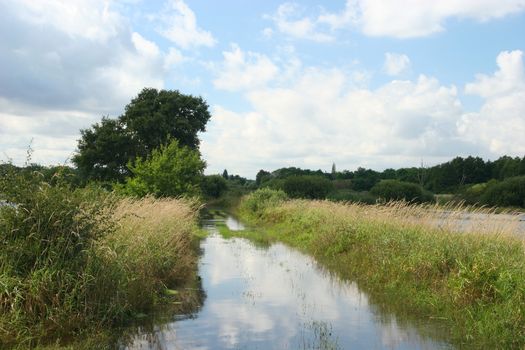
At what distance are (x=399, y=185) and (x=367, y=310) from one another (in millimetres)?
36120

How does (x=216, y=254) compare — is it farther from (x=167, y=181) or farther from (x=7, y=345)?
(x=7, y=345)

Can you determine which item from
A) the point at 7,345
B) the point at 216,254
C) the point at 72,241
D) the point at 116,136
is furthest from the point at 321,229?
the point at 116,136

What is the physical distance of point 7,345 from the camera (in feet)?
24.6

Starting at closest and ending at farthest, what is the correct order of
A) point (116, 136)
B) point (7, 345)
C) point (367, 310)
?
point (7, 345) → point (367, 310) → point (116, 136)

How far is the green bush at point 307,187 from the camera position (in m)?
55.0

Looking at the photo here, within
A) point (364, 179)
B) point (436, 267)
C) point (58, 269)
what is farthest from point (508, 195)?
point (364, 179)

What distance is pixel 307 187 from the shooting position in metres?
56.0

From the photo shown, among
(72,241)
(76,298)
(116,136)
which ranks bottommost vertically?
(76,298)

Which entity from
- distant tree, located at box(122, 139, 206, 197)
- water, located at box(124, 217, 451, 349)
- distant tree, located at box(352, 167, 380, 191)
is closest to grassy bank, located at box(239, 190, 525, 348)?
water, located at box(124, 217, 451, 349)

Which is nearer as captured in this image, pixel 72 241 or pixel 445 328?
pixel 72 241

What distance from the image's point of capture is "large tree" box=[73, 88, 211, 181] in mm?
50938

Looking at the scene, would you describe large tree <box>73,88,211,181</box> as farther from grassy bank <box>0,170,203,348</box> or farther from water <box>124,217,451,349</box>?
grassy bank <box>0,170,203,348</box>

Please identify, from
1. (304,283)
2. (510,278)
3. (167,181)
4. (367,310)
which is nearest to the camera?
(510,278)

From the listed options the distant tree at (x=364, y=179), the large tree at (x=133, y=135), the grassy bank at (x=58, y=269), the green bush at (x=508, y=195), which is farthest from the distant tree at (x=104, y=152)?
the grassy bank at (x=58, y=269)
